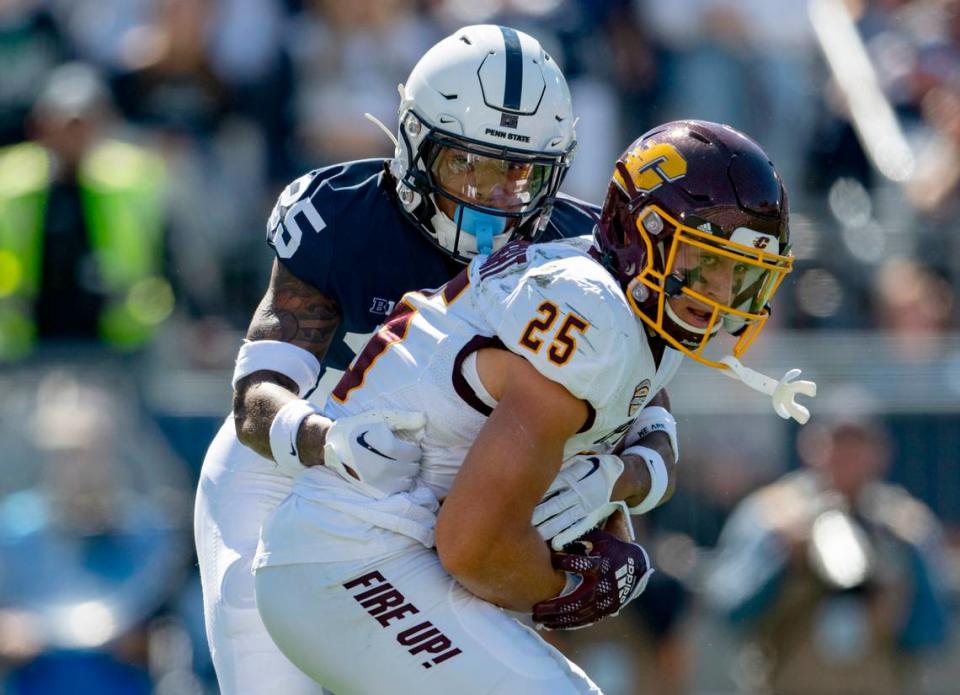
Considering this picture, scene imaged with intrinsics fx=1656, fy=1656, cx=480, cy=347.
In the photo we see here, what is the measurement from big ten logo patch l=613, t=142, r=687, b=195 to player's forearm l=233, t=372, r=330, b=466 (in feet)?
2.87

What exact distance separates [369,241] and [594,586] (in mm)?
1218

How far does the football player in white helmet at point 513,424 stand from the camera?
3309 mm

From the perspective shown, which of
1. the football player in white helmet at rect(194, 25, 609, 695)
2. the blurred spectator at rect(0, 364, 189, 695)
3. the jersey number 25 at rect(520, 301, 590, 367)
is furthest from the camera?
the blurred spectator at rect(0, 364, 189, 695)

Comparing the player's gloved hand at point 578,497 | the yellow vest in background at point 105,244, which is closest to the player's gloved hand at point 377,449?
the player's gloved hand at point 578,497

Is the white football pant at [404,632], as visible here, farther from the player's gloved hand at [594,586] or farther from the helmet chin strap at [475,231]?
the helmet chin strap at [475,231]

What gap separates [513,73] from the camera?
4.23 metres

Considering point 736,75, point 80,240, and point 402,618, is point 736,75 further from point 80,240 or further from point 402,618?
point 402,618

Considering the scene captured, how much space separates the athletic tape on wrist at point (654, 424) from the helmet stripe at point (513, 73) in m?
0.84

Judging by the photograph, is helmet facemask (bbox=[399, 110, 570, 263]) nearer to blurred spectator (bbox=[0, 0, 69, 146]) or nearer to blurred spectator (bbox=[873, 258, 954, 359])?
blurred spectator (bbox=[873, 258, 954, 359])

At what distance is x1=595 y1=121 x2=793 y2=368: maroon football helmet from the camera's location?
3.51 m

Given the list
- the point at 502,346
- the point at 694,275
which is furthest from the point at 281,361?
the point at 694,275

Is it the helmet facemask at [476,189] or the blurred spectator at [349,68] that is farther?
the blurred spectator at [349,68]

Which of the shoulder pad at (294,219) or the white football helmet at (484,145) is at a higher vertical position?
the white football helmet at (484,145)

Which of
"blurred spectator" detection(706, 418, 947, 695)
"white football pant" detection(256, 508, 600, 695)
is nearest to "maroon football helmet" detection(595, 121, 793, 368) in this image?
"white football pant" detection(256, 508, 600, 695)
